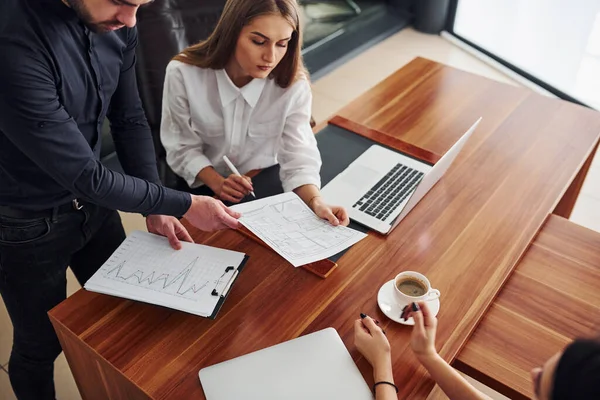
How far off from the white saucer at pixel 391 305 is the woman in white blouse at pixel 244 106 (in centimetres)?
26

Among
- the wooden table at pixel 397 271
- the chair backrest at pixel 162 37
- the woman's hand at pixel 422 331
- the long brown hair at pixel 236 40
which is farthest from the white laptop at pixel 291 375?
the chair backrest at pixel 162 37

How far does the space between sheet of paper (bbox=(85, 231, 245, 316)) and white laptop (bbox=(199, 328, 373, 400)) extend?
14cm

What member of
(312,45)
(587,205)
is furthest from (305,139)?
(312,45)

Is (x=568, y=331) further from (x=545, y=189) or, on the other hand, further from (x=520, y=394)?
(x=545, y=189)

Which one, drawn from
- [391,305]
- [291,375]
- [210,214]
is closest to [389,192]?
[391,305]

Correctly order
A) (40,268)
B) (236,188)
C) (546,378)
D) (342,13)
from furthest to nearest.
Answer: (342,13), (236,188), (40,268), (546,378)

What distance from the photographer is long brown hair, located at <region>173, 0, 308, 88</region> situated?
59.2 inches

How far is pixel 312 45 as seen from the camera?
3795 millimetres

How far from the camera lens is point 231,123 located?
1.71 metres

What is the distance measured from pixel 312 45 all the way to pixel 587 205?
1997mm

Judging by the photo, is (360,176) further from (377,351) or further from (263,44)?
(377,351)

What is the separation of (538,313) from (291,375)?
0.61m

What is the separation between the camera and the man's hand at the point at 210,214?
133cm

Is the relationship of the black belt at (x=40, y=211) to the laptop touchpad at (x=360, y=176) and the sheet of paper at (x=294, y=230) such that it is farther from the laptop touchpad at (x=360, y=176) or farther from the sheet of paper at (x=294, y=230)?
the laptop touchpad at (x=360, y=176)
